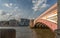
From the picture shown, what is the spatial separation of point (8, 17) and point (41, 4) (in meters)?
1.08

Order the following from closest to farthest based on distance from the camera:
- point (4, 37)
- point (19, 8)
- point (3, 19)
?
1. point (4, 37)
2. point (3, 19)
3. point (19, 8)

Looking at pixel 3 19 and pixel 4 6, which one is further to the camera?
pixel 4 6

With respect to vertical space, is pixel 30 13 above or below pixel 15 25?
above

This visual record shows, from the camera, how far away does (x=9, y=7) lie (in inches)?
197

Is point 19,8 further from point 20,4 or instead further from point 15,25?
point 15,25

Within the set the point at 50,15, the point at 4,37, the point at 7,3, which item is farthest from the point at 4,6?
the point at 4,37

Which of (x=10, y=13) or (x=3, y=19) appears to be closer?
(x=3, y=19)

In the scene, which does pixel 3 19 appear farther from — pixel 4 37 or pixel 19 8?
pixel 4 37

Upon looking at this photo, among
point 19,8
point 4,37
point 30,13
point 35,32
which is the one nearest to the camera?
point 4,37

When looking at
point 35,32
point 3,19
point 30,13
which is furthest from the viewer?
point 35,32

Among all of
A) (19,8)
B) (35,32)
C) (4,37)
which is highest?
(19,8)

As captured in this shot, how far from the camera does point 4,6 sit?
196 inches

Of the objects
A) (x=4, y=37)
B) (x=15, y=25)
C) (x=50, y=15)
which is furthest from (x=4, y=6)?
(x=4, y=37)

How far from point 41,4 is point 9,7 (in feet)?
3.41
